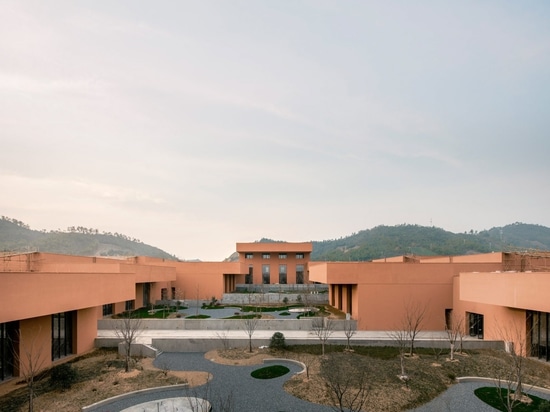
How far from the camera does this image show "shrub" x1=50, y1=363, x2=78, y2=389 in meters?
15.9

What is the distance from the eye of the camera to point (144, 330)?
2664cm

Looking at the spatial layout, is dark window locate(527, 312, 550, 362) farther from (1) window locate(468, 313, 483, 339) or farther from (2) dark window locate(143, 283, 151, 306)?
(2) dark window locate(143, 283, 151, 306)

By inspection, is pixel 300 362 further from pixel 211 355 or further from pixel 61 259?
pixel 61 259

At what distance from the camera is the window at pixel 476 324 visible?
79.7 feet

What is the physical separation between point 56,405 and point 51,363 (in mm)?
5742

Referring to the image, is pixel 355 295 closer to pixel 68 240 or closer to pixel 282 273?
pixel 282 273

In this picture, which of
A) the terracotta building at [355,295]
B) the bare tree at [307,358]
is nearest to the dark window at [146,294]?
the terracotta building at [355,295]

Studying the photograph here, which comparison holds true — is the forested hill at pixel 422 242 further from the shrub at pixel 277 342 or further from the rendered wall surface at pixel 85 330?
the rendered wall surface at pixel 85 330

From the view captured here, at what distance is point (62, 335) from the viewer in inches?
816

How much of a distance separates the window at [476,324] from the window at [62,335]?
22424mm

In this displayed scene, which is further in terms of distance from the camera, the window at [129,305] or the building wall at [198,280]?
the building wall at [198,280]

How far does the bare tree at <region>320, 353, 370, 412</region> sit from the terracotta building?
6759 mm

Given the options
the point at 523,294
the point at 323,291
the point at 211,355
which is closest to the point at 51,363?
the point at 211,355

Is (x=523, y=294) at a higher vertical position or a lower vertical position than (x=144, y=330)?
higher
